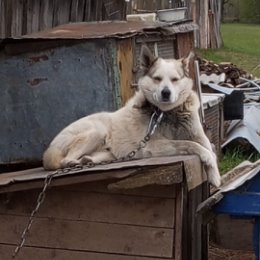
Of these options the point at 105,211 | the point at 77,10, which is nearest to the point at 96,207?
the point at 105,211

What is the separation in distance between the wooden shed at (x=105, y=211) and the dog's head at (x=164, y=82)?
60 centimetres

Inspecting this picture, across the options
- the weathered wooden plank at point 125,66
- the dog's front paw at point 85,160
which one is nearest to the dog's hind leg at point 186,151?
the dog's front paw at point 85,160

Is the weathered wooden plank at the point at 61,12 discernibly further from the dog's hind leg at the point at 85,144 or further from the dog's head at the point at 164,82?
the dog's hind leg at the point at 85,144

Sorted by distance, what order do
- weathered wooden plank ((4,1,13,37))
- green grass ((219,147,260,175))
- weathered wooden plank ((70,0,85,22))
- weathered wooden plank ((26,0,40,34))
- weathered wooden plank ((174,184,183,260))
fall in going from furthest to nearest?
weathered wooden plank ((70,0,85,22))
green grass ((219,147,260,175))
weathered wooden plank ((26,0,40,34))
weathered wooden plank ((4,1,13,37))
weathered wooden plank ((174,184,183,260))

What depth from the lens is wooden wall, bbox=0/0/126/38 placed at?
9.10m

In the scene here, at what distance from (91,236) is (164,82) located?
1307 millimetres

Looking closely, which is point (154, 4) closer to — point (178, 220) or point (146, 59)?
point (146, 59)

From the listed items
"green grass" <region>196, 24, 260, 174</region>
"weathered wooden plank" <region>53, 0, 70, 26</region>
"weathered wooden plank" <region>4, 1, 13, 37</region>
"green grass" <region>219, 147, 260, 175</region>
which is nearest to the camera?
"weathered wooden plank" <region>4, 1, 13, 37</region>

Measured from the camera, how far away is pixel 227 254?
734cm

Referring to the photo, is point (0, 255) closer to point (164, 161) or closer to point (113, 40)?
point (164, 161)

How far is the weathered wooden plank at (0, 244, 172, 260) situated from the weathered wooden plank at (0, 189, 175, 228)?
21 cm

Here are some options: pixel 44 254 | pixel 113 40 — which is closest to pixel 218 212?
pixel 44 254

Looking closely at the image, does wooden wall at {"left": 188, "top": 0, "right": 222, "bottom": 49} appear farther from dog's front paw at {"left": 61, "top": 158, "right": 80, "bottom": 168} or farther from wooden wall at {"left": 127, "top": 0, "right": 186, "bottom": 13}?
dog's front paw at {"left": 61, "top": 158, "right": 80, "bottom": 168}

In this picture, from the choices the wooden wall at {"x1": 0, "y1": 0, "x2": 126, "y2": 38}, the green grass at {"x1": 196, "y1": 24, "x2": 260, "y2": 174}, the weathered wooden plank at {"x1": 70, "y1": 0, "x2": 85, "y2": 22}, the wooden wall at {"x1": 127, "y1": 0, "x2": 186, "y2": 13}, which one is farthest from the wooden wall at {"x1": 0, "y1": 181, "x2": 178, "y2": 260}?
the wooden wall at {"x1": 127, "y1": 0, "x2": 186, "y2": 13}
